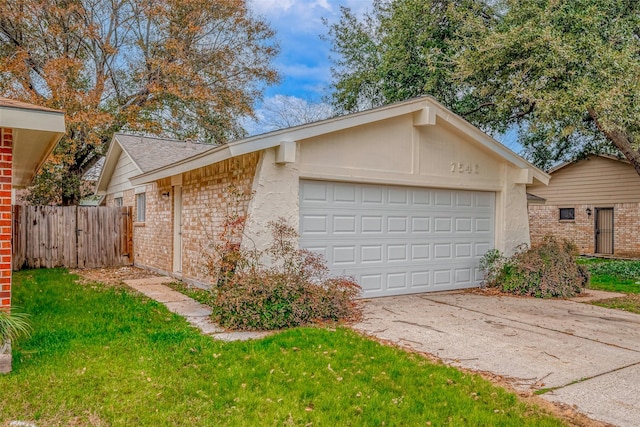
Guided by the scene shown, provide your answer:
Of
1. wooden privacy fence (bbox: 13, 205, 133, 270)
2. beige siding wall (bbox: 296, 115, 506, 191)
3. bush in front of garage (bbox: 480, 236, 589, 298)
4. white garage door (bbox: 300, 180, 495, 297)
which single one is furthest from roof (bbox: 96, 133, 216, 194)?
bush in front of garage (bbox: 480, 236, 589, 298)

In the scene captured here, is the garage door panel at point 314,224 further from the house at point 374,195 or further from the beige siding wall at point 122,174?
the beige siding wall at point 122,174

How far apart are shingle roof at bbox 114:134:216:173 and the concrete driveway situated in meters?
7.87

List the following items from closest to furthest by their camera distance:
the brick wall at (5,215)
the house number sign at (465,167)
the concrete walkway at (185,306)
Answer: the brick wall at (5,215), the concrete walkway at (185,306), the house number sign at (465,167)

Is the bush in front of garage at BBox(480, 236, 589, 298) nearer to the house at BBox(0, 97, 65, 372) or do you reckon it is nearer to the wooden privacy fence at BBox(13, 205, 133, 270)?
the house at BBox(0, 97, 65, 372)

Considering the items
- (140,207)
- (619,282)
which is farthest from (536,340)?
(140,207)

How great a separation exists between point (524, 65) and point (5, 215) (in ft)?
37.4

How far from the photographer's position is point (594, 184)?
19.4 m

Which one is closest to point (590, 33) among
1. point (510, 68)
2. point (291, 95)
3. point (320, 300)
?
point (510, 68)

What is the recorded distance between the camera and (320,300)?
21.7ft

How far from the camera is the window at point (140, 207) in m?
13.3

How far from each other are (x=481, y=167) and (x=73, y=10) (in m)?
14.5

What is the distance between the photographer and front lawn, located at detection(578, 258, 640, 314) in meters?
8.58

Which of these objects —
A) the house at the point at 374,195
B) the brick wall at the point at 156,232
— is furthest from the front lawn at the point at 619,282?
the brick wall at the point at 156,232

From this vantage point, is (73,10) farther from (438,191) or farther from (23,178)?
(438,191)
